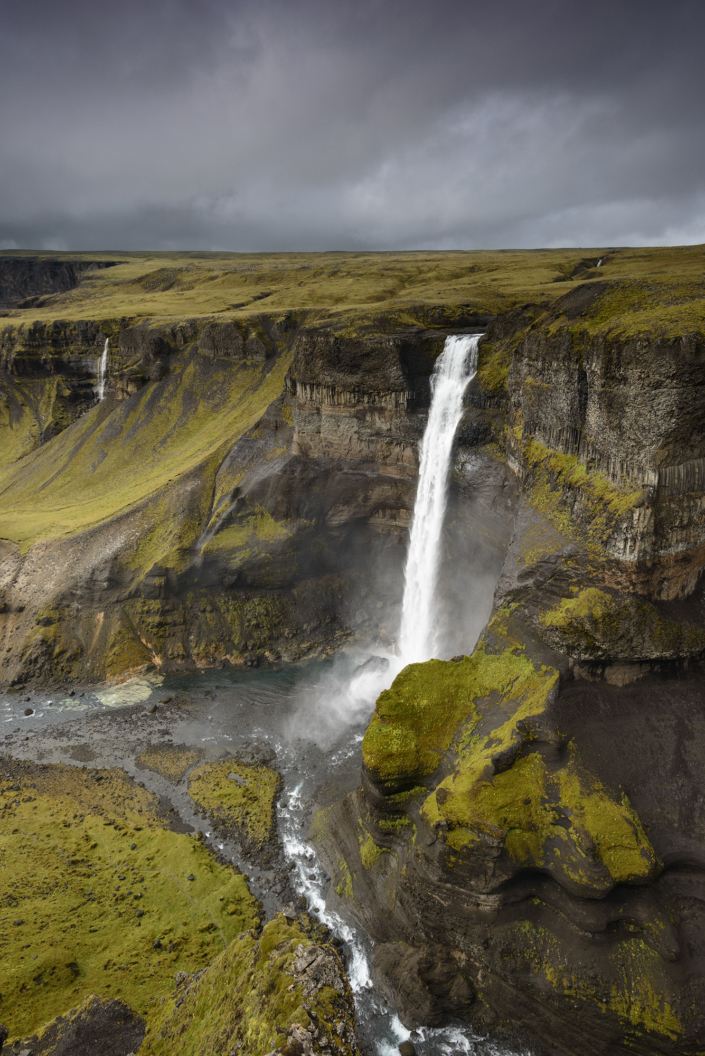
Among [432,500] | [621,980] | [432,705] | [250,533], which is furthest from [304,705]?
[621,980]

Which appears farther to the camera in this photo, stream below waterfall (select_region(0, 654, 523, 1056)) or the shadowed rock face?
the shadowed rock face

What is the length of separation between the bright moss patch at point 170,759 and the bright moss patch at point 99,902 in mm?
1775

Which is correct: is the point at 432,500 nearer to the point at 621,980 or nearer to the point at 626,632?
the point at 626,632

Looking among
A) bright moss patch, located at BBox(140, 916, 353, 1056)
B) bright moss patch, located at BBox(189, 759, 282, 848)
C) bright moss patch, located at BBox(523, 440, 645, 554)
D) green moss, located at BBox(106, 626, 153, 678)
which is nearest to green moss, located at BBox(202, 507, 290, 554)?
green moss, located at BBox(106, 626, 153, 678)

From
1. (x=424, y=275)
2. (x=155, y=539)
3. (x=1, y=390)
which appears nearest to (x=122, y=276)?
(x=1, y=390)

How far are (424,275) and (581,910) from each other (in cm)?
8873

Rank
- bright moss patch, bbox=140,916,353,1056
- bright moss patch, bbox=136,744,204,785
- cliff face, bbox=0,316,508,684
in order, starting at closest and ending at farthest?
bright moss patch, bbox=140,916,353,1056
bright moss patch, bbox=136,744,204,785
cliff face, bbox=0,316,508,684

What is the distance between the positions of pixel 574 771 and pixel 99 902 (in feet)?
61.1

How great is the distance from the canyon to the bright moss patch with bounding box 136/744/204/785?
8455mm

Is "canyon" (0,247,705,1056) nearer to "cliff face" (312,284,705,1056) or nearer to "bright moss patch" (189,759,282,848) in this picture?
"cliff face" (312,284,705,1056)

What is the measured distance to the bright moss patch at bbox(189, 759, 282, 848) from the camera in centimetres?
2539

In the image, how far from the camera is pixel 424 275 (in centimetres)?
8794

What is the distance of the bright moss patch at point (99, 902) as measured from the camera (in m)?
17.9

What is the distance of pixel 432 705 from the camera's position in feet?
70.9
